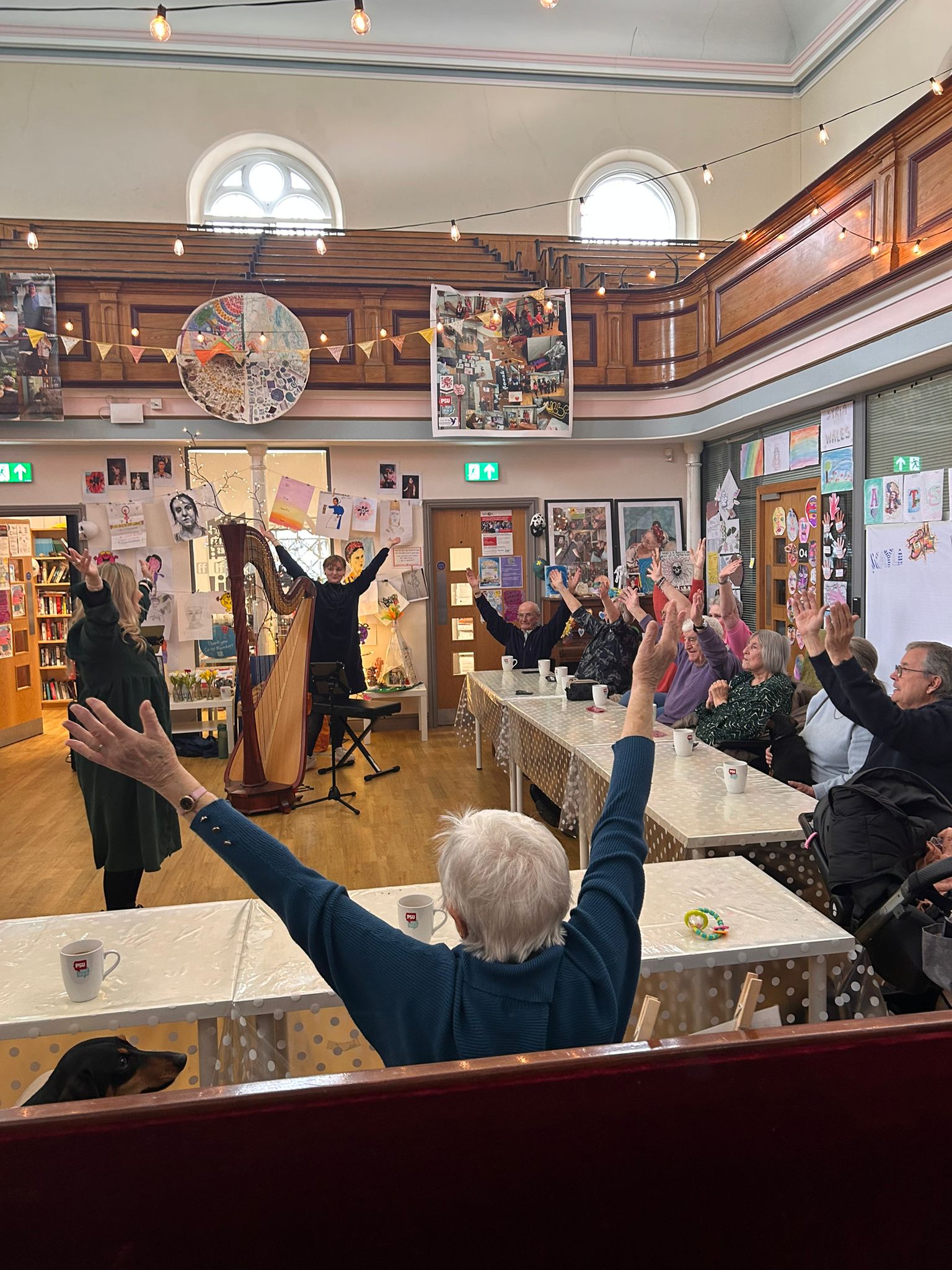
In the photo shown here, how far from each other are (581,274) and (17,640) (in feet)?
24.5

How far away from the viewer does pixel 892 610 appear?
574cm

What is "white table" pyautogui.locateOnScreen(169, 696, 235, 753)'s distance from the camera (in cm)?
750

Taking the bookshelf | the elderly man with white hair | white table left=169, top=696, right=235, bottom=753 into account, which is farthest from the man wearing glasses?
the bookshelf

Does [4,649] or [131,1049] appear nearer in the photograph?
[131,1049]

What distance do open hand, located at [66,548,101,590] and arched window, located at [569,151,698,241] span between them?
886 cm

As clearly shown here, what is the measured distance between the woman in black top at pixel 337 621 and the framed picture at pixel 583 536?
2.53 m

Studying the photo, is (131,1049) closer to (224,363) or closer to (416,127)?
(224,363)

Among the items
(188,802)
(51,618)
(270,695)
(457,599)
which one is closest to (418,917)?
(188,802)

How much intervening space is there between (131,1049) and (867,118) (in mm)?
10709

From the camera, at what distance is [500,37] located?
9852 mm

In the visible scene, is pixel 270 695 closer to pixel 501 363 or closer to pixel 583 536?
pixel 501 363

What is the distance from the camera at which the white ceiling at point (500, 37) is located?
9.16 meters

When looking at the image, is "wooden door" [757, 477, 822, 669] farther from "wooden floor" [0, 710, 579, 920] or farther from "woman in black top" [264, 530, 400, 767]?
"woman in black top" [264, 530, 400, 767]

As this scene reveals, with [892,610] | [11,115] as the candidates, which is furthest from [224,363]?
[892,610]
